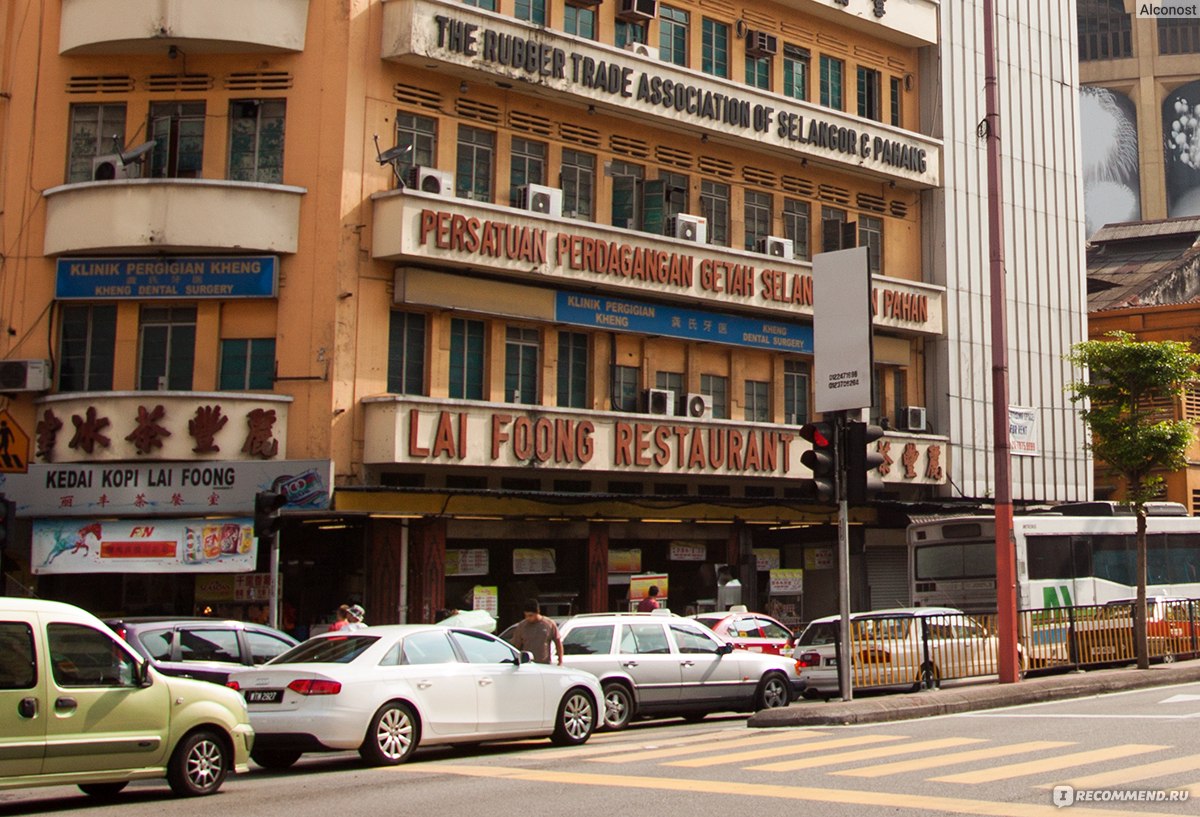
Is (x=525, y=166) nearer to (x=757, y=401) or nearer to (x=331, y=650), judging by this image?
(x=757, y=401)

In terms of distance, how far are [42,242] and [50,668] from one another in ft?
52.0

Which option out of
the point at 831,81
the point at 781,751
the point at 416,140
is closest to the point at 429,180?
the point at 416,140

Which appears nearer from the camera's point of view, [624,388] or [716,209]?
[624,388]

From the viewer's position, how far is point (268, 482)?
973 inches

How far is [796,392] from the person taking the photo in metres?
33.6

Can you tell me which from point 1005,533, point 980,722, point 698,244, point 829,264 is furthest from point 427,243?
point 980,722

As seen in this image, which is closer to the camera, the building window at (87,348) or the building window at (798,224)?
the building window at (87,348)

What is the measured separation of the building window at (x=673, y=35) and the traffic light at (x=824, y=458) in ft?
48.7

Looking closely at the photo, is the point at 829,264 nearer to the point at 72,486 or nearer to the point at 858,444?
the point at 858,444

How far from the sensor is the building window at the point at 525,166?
28242 mm

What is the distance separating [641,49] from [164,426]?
12023 millimetres

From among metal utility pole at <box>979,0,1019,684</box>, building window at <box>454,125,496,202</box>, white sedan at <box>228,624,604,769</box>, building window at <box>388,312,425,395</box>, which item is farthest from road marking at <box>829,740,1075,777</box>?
building window at <box>454,125,496,202</box>

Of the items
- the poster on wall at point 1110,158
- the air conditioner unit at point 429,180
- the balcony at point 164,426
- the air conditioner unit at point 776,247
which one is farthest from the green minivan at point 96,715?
the poster on wall at point 1110,158

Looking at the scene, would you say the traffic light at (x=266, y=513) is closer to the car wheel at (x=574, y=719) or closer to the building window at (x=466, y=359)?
the car wheel at (x=574, y=719)
